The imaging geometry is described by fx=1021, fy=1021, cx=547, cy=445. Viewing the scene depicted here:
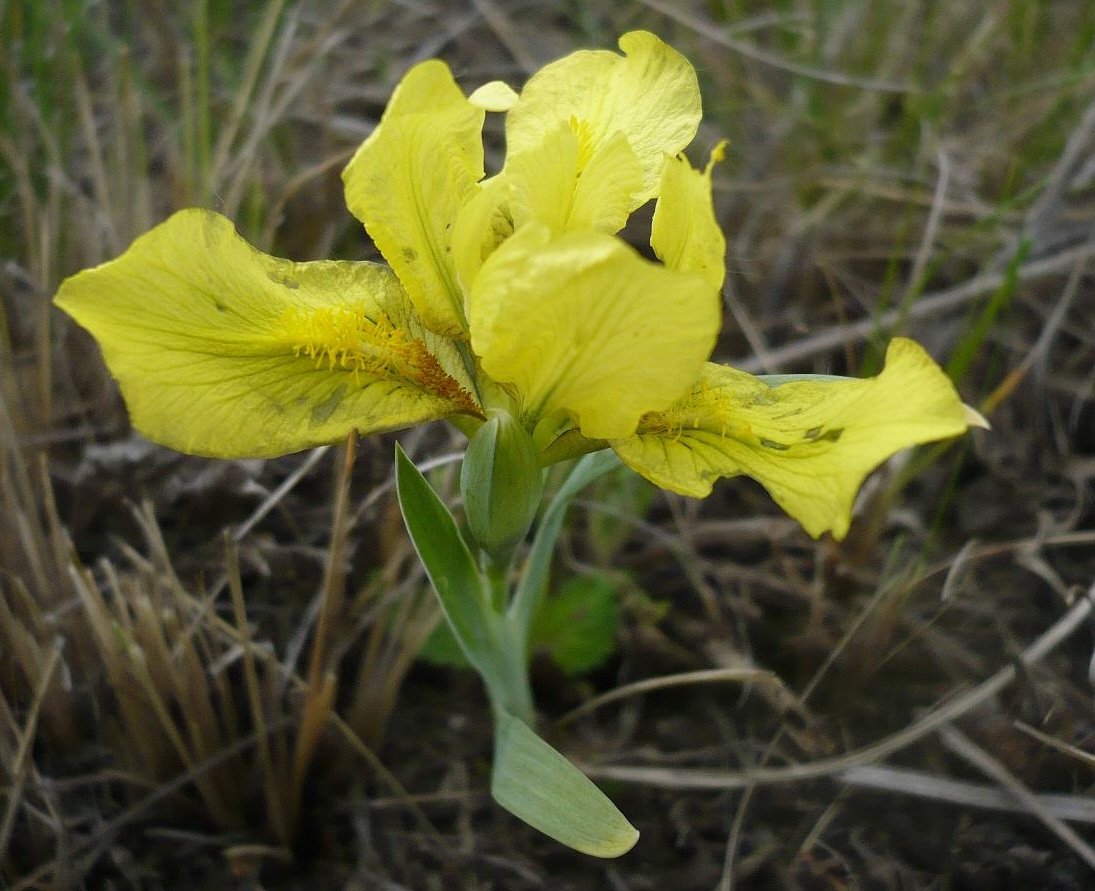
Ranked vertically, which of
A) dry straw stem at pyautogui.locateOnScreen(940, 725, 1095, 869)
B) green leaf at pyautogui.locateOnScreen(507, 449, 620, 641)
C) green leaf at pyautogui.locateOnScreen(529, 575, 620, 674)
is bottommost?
dry straw stem at pyautogui.locateOnScreen(940, 725, 1095, 869)

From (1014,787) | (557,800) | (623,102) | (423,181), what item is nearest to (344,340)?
(423,181)

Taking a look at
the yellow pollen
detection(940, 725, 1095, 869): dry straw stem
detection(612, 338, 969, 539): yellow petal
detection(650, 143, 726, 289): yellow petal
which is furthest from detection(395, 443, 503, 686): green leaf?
detection(940, 725, 1095, 869): dry straw stem

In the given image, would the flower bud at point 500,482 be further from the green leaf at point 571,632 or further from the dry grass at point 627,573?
the green leaf at point 571,632

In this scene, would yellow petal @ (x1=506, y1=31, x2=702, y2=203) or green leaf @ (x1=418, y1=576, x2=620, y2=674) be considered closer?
yellow petal @ (x1=506, y1=31, x2=702, y2=203)

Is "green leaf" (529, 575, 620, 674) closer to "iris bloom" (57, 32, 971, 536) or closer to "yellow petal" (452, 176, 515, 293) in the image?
"iris bloom" (57, 32, 971, 536)

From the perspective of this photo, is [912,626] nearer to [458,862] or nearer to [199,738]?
[458,862]

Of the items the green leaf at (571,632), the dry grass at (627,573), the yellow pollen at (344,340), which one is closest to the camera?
the yellow pollen at (344,340)

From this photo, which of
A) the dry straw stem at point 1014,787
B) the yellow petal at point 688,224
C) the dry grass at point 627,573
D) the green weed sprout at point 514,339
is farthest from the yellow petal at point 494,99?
the dry straw stem at point 1014,787

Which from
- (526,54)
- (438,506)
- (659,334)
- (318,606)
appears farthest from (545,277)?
(526,54)
